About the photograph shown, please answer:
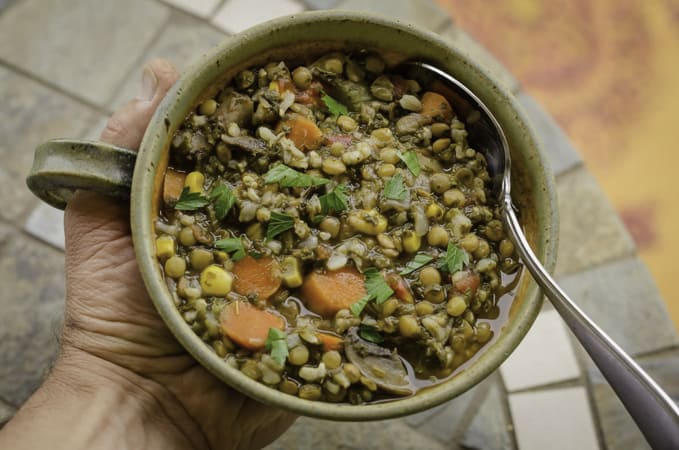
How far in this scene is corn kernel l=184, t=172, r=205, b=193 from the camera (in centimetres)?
151

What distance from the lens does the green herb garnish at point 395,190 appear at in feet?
5.06

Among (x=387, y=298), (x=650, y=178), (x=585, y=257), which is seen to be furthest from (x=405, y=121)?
(x=650, y=178)

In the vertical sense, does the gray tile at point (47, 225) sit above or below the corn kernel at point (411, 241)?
below

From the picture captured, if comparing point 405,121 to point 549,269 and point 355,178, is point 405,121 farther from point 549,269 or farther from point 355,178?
point 549,269

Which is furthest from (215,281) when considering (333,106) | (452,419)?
(452,419)

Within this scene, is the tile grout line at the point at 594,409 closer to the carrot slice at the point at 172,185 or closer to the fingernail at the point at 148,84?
the carrot slice at the point at 172,185

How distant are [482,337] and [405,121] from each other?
55 cm

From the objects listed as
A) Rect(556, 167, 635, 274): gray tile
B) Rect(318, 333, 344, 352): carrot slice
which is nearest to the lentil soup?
Rect(318, 333, 344, 352): carrot slice

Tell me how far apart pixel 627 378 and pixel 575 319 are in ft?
0.50

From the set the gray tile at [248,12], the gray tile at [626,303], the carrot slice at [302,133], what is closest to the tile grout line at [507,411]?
the gray tile at [626,303]

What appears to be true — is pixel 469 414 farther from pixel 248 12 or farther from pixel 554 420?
pixel 248 12

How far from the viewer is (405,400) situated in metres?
1.40

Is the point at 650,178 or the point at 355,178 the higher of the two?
the point at 650,178

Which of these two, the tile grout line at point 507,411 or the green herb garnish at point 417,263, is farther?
the tile grout line at point 507,411
